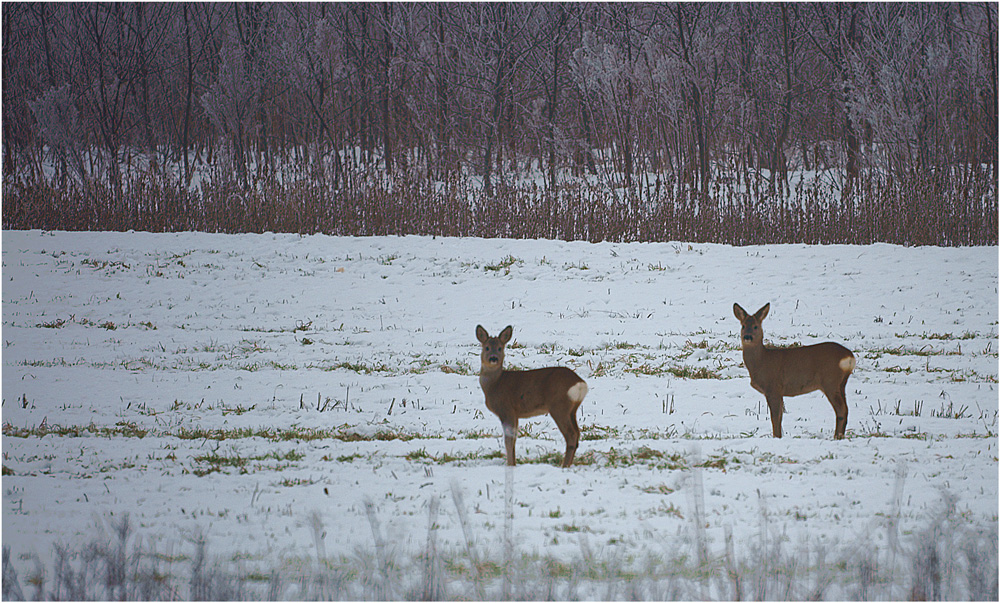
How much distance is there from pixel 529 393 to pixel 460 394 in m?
2.83

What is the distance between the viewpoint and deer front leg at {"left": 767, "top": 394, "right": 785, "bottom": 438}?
594 centimetres

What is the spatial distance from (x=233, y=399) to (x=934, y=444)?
215 inches

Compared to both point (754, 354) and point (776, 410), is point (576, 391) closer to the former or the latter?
point (754, 354)

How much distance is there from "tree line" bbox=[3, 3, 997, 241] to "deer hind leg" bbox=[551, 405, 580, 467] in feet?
49.6

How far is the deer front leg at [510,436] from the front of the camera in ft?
16.9

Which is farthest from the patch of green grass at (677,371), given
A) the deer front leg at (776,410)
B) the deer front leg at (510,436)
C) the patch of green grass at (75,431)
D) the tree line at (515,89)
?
the tree line at (515,89)

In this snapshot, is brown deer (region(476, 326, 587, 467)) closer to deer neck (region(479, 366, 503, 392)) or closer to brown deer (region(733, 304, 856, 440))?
deer neck (region(479, 366, 503, 392))

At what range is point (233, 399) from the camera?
7.59 m

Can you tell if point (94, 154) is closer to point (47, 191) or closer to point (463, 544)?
point (47, 191)

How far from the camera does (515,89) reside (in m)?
23.9

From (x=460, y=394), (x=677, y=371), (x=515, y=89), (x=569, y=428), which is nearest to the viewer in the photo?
(x=569, y=428)

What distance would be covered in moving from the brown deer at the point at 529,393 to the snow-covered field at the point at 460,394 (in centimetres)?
29

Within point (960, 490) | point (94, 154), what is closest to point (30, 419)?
point (960, 490)

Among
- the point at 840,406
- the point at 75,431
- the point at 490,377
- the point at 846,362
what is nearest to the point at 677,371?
the point at 840,406
